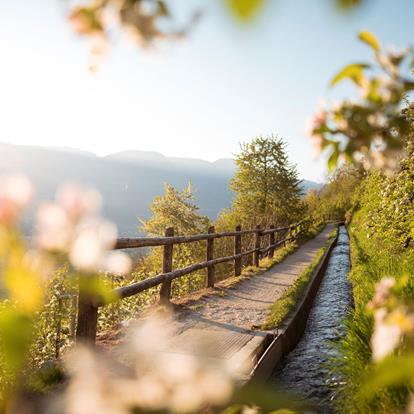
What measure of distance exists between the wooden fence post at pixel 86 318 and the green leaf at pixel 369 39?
3.56 meters

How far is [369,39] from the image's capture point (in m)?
0.99

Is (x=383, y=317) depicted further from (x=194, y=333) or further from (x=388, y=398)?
(x=194, y=333)

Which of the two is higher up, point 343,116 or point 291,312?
point 343,116

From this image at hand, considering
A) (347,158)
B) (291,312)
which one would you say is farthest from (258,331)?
(347,158)

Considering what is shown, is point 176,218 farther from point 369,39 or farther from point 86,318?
point 369,39

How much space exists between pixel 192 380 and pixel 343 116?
777mm

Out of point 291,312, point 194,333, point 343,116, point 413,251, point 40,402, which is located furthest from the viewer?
point 413,251

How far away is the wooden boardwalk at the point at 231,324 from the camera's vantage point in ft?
15.0

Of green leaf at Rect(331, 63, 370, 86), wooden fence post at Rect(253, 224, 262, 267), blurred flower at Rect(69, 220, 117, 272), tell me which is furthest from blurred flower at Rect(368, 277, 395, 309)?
wooden fence post at Rect(253, 224, 262, 267)

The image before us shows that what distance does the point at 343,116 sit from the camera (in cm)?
122

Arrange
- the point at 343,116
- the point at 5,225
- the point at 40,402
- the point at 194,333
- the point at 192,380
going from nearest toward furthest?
the point at 5,225 → the point at 192,380 → the point at 343,116 → the point at 40,402 → the point at 194,333

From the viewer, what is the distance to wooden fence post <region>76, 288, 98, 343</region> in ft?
13.4

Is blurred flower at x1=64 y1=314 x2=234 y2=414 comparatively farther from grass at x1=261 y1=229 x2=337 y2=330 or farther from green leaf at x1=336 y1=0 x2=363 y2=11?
grass at x1=261 y1=229 x2=337 y2=330

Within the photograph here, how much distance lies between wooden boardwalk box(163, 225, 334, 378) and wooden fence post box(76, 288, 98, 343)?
878 millimetres
